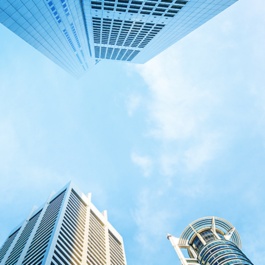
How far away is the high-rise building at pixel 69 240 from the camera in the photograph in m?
51.4

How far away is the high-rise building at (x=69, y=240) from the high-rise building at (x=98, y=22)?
131ft

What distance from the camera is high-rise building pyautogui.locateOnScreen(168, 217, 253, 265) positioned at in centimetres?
10063

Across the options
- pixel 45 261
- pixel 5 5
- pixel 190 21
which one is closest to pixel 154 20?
pixel 190 21

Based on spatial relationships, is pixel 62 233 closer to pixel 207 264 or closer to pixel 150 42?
pixel 150 42

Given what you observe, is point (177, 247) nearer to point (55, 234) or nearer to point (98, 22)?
point (55, 234)

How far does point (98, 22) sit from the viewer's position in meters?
52.5

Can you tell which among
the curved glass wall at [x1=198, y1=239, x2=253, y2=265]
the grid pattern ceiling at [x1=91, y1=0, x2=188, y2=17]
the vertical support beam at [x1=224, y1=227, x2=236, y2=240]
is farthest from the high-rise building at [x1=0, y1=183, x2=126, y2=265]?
the vertical support beam at [x1=224, y1=227, x2=236, y2=240]

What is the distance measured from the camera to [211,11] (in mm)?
44688

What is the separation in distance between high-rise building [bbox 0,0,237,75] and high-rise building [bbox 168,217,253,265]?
274ft

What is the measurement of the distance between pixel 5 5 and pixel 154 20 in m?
33.3

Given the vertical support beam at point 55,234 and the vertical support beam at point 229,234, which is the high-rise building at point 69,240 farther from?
the vertical support beam at point 229,234

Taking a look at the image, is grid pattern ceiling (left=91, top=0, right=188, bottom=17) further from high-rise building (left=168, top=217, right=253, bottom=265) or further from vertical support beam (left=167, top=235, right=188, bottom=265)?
vertical support beam (left=167, top=235, right=188, bottom=265)

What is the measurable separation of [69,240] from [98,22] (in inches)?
1986

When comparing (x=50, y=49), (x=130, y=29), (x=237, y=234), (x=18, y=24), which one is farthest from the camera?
(x=237, y=234)
